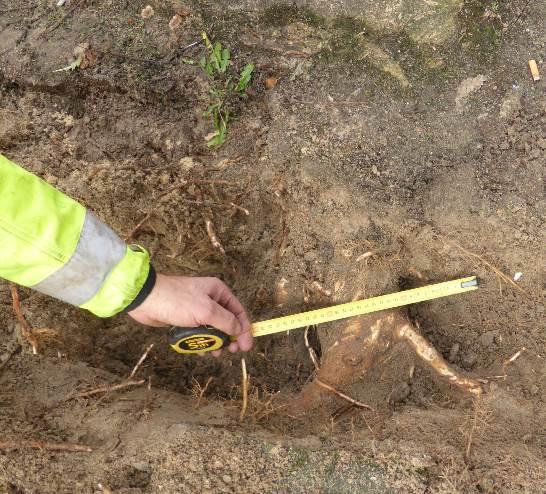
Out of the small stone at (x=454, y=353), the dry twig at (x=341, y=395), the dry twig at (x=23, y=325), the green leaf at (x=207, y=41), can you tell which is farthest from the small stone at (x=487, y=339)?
the dry twig at (x=23, y=325)

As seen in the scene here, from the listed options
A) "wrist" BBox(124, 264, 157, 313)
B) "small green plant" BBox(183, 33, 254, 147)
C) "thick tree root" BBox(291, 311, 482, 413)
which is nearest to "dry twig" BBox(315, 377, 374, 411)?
"thick tree root" BBox(291, 311, 482, 413)

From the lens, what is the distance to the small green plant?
8.07 ft

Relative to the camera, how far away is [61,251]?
5.57ft

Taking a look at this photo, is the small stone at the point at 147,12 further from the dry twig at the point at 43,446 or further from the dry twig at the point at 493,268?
the dry twig at the point at 43,446

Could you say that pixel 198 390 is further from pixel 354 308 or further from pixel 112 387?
pixel 354 308

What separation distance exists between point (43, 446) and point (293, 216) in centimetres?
138

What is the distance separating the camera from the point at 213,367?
8.79 feet

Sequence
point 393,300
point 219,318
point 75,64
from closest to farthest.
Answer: point 219,318 → point 393,300 → point 75,64

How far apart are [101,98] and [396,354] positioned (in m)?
1.85

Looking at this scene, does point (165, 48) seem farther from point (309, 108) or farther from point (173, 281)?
point (173, 281)

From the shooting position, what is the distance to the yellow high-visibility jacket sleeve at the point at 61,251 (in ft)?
5.33

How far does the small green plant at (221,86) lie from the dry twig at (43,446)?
140 centimetres

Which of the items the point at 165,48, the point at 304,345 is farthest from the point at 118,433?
the point at 165,48

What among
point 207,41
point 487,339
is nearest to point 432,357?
point 487,339
